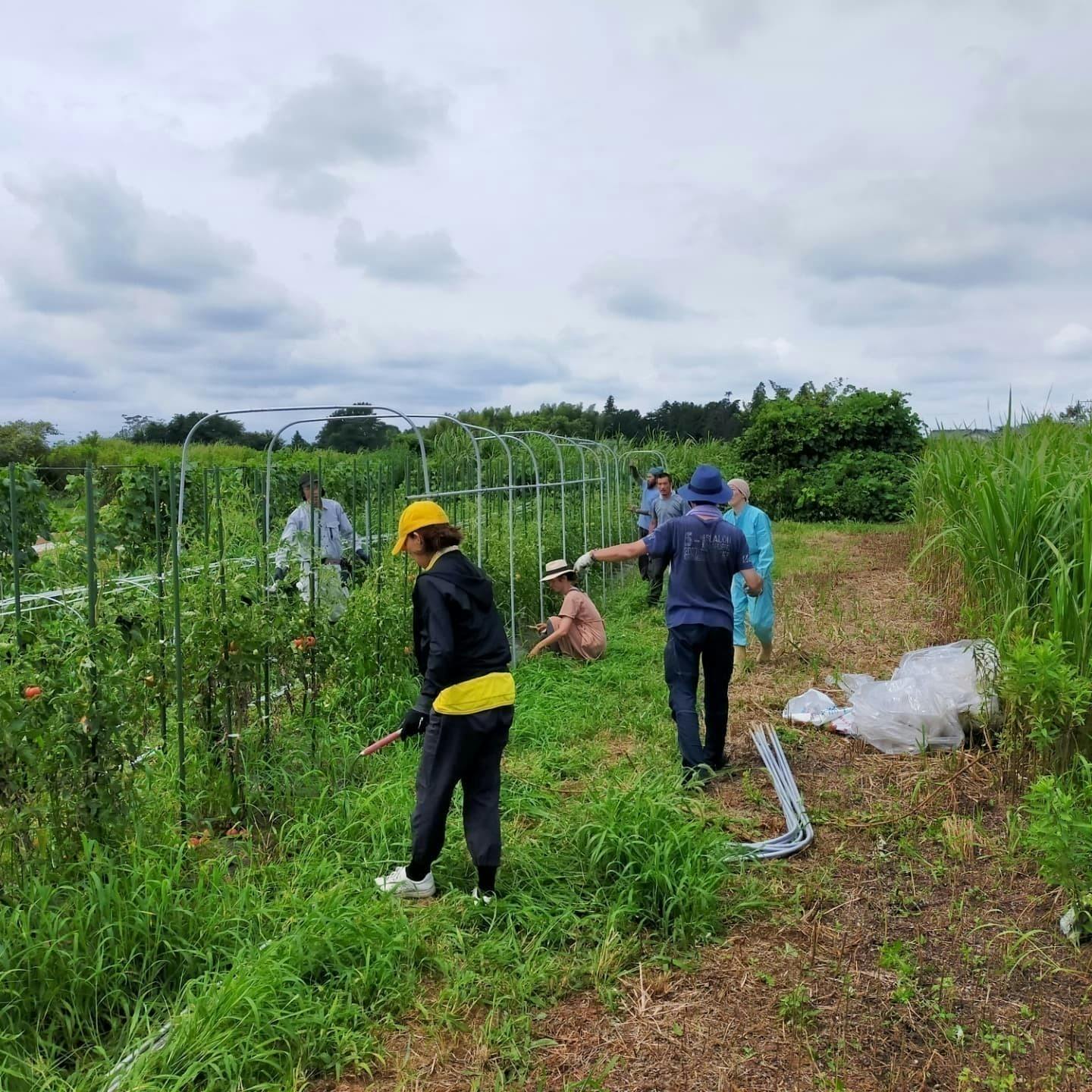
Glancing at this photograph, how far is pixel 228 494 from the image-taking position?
7.14m

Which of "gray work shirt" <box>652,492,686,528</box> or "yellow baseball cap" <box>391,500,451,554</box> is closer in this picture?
"yellow baseball cap" <box>391,500,451,554</box>

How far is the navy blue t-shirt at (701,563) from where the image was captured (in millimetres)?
4910

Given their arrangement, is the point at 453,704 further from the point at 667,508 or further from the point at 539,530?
the point at 667,508

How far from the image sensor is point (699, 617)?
487cm

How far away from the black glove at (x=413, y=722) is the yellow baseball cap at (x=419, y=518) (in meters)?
0.69

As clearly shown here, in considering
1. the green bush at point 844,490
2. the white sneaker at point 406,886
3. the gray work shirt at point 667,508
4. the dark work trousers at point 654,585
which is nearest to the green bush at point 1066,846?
the white sneaker at point 406,886

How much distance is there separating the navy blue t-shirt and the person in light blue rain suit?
180 cm

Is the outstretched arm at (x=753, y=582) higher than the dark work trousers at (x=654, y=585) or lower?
higher

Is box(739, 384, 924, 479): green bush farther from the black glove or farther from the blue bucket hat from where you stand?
the black glove

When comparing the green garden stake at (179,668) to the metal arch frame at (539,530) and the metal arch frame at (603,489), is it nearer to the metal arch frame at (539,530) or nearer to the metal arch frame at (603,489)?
the metal arch frame at (539,530)

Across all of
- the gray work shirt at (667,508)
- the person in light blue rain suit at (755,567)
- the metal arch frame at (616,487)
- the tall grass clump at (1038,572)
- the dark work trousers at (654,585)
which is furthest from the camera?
the metal arch frame at (616,487)

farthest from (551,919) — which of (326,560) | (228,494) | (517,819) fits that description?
(228,494)

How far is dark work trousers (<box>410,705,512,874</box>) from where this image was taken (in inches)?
141

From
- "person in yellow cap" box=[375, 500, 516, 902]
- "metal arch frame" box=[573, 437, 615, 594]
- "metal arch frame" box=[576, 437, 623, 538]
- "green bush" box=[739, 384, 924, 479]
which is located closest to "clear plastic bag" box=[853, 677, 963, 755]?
"person in yellow cap" box=[375, 500, 516, 902]
